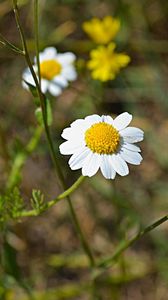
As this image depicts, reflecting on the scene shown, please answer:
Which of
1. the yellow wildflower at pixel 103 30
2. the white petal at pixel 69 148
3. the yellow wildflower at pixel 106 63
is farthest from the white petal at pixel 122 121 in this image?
the yellow wildflower at pixel 103 30

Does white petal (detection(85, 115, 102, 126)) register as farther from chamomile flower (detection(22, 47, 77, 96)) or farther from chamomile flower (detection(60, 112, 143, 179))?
chamomile flower (detection(22, 47, 77, 96))

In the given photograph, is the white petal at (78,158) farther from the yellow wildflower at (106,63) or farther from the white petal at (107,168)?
the yellow wildflower at (106,63)

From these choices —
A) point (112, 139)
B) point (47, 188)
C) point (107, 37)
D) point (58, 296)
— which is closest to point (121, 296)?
point (58, 296)

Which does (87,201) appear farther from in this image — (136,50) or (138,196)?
(136,50)

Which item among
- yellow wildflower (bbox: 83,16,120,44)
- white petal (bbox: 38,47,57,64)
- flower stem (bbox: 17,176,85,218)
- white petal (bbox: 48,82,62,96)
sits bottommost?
flower stem (bbox: 17,176,85,218)

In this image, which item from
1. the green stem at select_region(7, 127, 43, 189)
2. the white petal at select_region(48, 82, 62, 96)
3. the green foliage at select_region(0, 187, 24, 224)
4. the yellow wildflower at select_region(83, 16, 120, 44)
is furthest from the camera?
the yellow wildflower at select_region(83, 16, 120, 44)

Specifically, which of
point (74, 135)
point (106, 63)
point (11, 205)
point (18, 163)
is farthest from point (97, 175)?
point (74, 135)

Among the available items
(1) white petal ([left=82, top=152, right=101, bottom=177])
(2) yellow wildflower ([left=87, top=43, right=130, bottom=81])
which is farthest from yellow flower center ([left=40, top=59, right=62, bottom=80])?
(1) white petal ([left=82, top=152, right=101, bottom=177])
